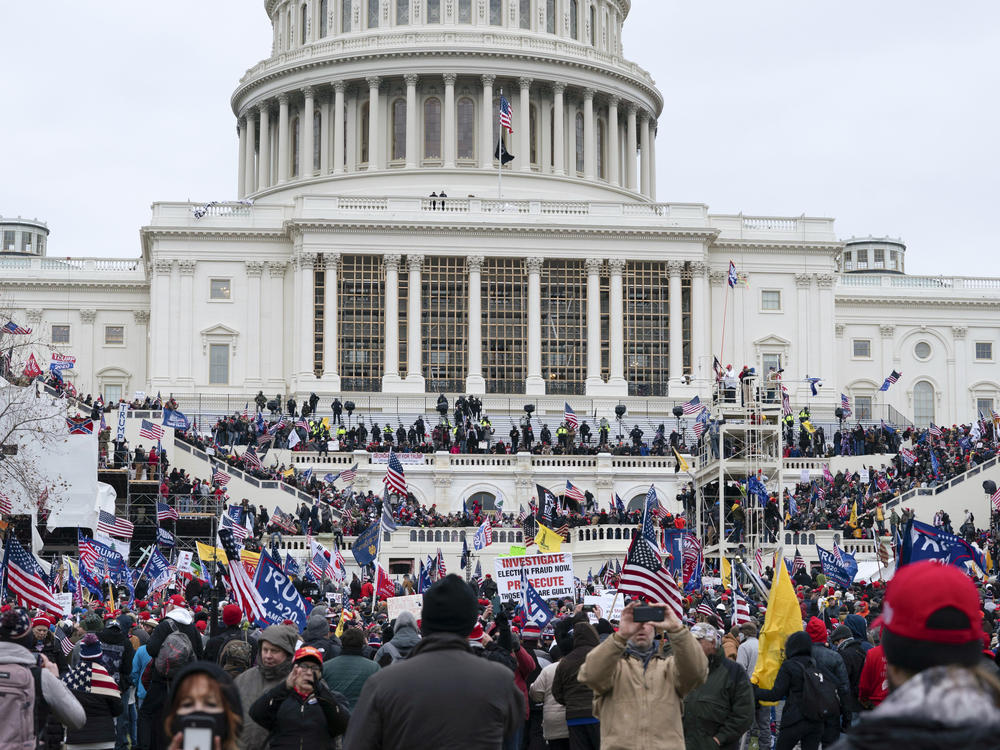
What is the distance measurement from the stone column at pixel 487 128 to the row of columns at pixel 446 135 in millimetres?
54

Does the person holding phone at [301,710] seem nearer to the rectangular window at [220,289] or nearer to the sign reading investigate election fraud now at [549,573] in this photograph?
the sign reading investigate election fraud now at [549,573]

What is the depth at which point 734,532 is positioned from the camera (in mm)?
49719

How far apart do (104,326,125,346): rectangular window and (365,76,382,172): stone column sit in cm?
1604

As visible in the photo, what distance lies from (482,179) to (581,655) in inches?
3259

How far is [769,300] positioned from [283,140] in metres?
30.2

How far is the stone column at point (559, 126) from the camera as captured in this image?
97.8 m

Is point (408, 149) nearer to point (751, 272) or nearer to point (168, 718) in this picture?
point (751, 272)

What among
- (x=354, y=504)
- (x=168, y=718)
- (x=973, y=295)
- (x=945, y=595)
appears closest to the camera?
(x=945, y=595)

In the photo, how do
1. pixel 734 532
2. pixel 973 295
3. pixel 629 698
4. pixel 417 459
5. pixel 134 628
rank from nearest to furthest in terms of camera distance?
1. pixel 629 698
2. pixel 134 628
3. pixel 734 532
4. pixel 417 459
5. pixel 973 295

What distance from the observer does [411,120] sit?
9631 centimetres

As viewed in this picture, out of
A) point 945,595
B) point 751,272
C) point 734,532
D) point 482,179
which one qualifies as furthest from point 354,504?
point 945,595

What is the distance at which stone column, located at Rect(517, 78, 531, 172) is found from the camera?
9725cm

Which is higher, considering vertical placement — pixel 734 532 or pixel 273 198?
pixel 273 198

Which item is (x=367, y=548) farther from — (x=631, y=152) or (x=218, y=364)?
(x=631, y=152)
